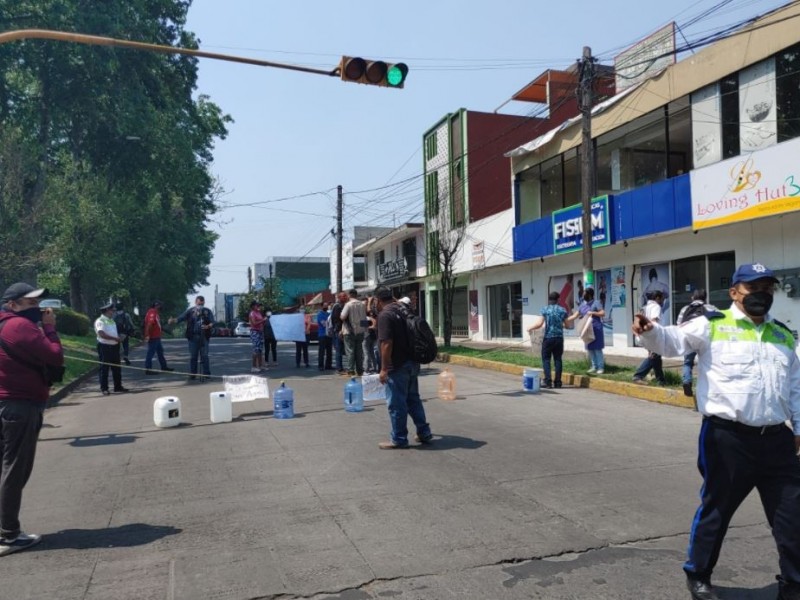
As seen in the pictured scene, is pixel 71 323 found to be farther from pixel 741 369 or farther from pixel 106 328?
pixel 741 369

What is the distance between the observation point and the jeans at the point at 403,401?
694 cm

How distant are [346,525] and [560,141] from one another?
18.5 m

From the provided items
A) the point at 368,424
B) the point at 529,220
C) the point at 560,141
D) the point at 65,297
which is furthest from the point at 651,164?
the point at 65,297

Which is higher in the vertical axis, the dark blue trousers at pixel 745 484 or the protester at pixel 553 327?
the protester at pixel 553 327

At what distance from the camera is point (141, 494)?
564cm

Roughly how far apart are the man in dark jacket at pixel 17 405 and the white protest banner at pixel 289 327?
479 inches

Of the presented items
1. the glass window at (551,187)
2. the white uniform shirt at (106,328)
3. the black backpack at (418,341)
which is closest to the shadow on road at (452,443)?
the black backpack at (418,341)

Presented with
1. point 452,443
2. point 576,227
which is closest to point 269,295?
point 576,227

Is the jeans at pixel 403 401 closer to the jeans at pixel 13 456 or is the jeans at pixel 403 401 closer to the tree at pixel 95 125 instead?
the jeans at pixel 13 456

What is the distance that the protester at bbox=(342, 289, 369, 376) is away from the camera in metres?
13.5

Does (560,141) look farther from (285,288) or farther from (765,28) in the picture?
(285,288)

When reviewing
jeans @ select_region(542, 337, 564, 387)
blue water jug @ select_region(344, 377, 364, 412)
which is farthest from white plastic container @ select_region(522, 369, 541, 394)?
blue water jug @ select_region(344, 377, 364, 412)

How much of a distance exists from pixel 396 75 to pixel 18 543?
7.54 meters

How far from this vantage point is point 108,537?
458cm
